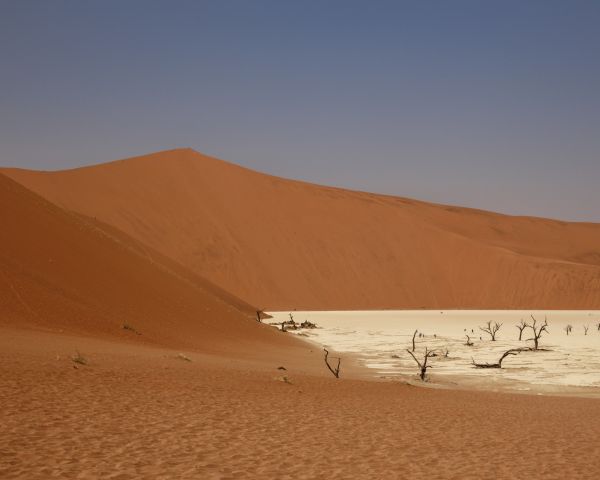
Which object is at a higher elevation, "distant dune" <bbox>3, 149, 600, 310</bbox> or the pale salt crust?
"distant dune" <bbox>3, 149, 600, 310</bbox>

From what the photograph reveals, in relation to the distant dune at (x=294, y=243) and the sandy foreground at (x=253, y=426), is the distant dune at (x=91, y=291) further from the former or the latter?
the distant dune at (x=294, y=243)

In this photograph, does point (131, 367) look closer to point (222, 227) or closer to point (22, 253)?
point (22, 253)

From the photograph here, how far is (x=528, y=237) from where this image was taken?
11731 centimetres

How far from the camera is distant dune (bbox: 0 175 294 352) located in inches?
719

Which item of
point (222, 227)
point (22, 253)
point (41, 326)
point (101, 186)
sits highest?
point (101, 186)

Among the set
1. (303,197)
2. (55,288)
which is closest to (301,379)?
(55,288)

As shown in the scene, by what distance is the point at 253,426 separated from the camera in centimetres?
835

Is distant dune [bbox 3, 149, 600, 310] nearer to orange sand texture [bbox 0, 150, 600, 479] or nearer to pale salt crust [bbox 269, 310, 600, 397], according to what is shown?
orange sand texture [bbox 0, 150, 600, 479]

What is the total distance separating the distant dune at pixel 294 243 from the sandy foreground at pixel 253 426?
48.7 meters

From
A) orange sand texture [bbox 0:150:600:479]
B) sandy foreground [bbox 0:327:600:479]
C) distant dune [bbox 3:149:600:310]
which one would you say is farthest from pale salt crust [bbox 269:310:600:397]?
distant dune [bbox 3:149:600:310]

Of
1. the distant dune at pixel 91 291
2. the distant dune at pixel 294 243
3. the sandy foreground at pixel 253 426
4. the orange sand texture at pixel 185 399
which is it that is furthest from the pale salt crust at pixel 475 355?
the distant dune at pixel 294 243

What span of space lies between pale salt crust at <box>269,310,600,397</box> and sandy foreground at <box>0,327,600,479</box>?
3566 mm

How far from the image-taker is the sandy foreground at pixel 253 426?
641 centimetres

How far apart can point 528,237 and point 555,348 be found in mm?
96594
